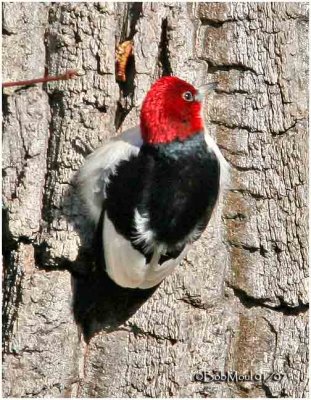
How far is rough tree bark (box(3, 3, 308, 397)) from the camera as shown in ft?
14.0

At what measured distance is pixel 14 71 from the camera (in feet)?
14.0

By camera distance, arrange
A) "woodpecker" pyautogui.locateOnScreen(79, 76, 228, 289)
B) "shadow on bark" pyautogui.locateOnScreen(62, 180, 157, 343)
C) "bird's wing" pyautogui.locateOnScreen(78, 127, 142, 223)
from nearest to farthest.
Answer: "woodpecker" pyautogui.locateOnScreen(79, 76, 228, 289), "bird's wing" pyautogui.locateOnScreen(78, 127, 142, 223), "shadow on bark" pyautogui.locateOnScreen(62, 180, 157, 343)

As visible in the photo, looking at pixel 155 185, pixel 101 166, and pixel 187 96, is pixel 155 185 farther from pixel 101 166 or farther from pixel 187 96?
pixel 187 96

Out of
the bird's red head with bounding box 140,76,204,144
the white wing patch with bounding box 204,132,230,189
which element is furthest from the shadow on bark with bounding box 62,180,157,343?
the white wing patch with bounding box 204,132,230,189

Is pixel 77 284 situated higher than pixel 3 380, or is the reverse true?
pixel 77 284

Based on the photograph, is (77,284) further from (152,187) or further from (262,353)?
(262,353)

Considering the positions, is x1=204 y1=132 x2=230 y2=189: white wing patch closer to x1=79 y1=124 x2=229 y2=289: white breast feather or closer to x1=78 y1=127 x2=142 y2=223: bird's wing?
x1=79 y1=124 x2=229 y2=289: white breast feather

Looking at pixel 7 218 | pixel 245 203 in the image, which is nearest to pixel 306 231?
pixel 245 203

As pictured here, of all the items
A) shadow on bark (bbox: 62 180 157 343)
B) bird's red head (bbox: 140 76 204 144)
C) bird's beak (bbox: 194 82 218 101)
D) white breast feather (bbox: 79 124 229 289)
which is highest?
bird's beak (bbox: 194 82 218 101)

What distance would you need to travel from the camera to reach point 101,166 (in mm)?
4246

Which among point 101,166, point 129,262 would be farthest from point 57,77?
point 129,262

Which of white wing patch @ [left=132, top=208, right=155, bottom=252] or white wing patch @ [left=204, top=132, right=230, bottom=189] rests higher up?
white wing patch @ [left=204, top=132, right=230, bottom=189]

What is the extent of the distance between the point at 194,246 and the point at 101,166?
1.97 feet

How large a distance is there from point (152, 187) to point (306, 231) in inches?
34.6
